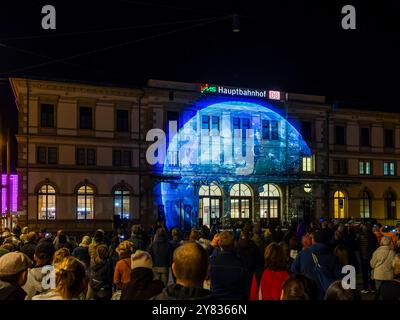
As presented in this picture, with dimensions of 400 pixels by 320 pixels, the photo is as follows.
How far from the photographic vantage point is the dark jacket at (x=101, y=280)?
10.1 meters

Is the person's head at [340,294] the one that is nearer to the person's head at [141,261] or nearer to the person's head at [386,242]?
the person's head at [141,261]

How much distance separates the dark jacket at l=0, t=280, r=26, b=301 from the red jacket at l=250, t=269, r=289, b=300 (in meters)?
3.32

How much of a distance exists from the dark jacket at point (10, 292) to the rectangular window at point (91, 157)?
3846 cm

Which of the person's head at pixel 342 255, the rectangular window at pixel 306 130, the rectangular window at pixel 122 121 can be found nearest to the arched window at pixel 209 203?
the rectangular window at pixel 122 121

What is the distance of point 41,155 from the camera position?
139 feet

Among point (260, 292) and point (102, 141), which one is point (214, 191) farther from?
point (260, 292)

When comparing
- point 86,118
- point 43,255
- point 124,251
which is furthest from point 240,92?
point 43,255

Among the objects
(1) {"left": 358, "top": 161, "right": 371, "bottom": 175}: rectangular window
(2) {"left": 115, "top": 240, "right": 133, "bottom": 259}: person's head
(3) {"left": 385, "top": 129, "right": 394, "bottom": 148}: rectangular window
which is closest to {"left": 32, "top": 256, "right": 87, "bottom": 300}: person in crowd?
(2) {"left": 115, "top": 240, "right": 133, "bottom": 259}: person's head

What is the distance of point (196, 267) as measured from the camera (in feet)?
15.0

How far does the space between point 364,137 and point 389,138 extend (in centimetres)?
322

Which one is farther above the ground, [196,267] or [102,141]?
[102,141]

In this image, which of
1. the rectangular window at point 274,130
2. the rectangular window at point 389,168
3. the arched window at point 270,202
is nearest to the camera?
the rectangular window at point 274,130
